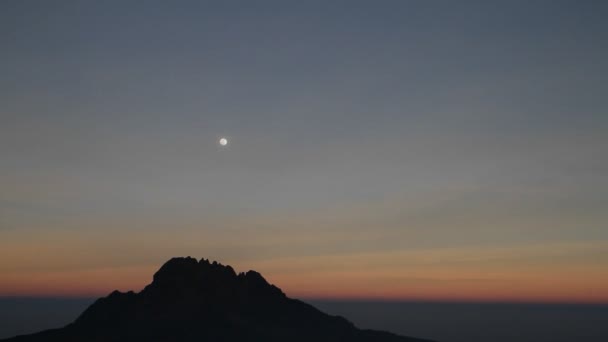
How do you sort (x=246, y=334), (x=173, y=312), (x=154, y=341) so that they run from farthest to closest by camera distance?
(x=173, y=312)
(x=246, y=334)
(x=154, y=341)

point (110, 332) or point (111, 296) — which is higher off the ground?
point (111, 296)

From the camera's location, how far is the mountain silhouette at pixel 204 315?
152375 mm

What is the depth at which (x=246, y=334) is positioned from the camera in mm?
154625

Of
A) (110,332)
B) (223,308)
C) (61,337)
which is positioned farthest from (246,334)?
(61,337)

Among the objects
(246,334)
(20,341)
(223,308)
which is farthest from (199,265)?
(20,341)

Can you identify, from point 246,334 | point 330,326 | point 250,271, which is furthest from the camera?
point 250,271

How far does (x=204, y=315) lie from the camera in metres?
166

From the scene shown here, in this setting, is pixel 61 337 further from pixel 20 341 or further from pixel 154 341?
pixel 154 341

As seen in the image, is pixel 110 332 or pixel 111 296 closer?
pixel 110 332

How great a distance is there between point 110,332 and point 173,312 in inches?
740

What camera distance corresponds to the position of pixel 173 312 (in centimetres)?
16725

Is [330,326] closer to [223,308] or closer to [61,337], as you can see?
[223,308]

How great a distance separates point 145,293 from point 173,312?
13181 mm

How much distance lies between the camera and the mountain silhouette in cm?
15238
